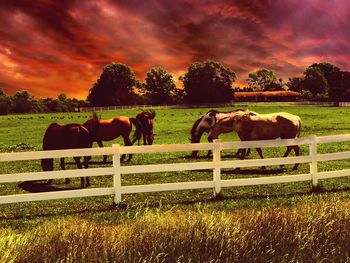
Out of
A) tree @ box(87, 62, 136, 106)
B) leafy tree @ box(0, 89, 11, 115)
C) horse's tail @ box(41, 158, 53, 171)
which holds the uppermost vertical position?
tree @ box(87, 62, 136, 106)

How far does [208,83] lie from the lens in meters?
94.7

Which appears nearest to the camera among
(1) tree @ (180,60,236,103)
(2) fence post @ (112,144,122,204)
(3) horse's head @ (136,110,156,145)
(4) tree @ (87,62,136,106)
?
(2) fence post @ (112,144,122,204)

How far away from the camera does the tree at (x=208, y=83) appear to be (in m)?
93.2

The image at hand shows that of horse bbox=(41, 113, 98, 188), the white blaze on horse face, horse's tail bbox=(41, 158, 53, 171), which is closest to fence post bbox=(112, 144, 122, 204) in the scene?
horse bbox=(41, 113, 98, 188)

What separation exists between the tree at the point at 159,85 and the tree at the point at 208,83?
9810 millimetres

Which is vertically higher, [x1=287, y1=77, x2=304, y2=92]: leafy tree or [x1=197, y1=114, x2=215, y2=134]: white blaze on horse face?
[x1=287, y1=77, x2=304, y2=92]: leafy tree

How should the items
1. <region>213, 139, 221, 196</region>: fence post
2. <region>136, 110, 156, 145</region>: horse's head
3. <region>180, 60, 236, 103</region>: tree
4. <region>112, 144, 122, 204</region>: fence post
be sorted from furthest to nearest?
<region>180, 60, 236, 103</region>: tree, <region>136, 110, 156, 145</region>: horse's head, <region>213, 139, 221, 196</region>: fence post, <region>112, 144, 122, 204</region>: fence post

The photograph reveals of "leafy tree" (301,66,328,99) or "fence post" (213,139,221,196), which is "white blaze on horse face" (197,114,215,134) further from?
"leafy tree" (301,66,328,99)

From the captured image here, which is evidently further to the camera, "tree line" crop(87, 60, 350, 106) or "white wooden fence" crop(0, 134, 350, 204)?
"tree line" crop(87, 60, 350, 106)

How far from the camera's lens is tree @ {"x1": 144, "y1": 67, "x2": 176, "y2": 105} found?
353ft

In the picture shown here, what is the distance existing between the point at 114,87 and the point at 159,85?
1024cm

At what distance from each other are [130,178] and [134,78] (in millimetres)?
95674

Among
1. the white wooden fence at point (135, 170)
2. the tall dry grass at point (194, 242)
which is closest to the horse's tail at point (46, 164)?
the white wooden fence at point (135, 170)

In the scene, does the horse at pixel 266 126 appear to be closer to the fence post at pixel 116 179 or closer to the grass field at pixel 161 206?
the grass field at pixel 161 206
